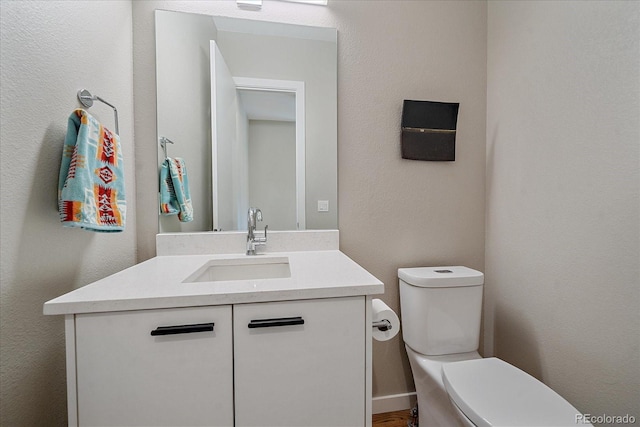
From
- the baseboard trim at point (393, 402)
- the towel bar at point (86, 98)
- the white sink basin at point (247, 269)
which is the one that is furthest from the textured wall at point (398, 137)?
the towel bar at point (86, 98)

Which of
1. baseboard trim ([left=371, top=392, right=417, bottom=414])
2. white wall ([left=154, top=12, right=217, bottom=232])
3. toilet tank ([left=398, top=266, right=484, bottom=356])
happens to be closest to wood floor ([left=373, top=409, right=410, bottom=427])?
baseboard trim ([left=371, top=392, right=417, bottom=414])

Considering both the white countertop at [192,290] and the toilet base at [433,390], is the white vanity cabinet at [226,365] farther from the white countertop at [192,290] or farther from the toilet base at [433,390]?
the toilet base at [433,390]

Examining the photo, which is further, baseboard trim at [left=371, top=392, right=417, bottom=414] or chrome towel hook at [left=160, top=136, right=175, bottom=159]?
baseboard trim at [left=371, top=392, right=417, bottom=414]

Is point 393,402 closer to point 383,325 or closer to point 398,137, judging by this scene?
point 383,325

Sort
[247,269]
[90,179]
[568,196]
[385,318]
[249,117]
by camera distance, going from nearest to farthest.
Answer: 1. [90,179]
2. [385,318]
3. [568,196]
4. [247,269]
5. [249,117]

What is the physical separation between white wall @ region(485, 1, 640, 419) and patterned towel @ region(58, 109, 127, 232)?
1.76m

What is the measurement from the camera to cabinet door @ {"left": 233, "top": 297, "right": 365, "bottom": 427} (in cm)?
78

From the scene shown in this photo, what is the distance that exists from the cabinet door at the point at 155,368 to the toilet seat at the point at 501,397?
76cm

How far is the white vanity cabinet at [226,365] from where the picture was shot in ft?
2.36

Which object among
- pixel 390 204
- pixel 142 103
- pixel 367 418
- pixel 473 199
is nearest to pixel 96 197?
pixel 142 103

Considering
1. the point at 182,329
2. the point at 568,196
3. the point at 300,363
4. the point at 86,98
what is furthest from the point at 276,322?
the point at 568,196

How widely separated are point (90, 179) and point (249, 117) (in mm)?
755

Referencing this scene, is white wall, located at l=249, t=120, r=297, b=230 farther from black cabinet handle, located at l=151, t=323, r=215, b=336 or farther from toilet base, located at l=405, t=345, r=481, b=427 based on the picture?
toilet base, located at l=405, t=345, r=481, b=427

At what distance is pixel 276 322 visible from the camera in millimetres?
786
